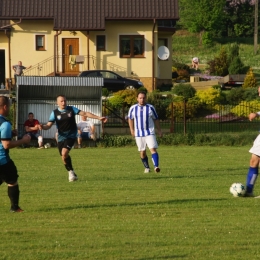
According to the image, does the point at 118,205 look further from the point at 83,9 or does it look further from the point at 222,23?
the point at 222,23

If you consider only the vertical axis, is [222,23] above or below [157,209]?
above

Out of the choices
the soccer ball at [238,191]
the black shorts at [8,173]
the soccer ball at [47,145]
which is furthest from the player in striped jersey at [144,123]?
the soccer ball at [47,145]

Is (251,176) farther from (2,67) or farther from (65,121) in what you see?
(2,67)

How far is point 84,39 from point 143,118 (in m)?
31.8

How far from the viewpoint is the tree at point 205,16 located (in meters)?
77.8

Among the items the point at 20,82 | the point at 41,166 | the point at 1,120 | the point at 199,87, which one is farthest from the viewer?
the point at 199,87

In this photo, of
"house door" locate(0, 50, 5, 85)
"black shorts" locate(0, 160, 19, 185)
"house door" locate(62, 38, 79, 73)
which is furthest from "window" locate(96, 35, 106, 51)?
"black shorts" locate(0, 160, 19, 185)

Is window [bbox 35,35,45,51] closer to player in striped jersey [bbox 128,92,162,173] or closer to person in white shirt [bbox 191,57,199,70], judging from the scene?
person in white shirt [bbox 191,57,199,70]

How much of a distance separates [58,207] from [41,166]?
28.1 feet

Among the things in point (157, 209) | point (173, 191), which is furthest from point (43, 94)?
point (157, 209)

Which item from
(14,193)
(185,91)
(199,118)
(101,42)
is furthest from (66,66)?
(14,193)

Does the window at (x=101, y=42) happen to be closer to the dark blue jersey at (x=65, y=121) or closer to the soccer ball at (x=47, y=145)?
the soccer ball at (x=47, y=145)

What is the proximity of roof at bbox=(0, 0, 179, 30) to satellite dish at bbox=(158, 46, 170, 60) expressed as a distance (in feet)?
10.3

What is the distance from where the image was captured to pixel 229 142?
2897cm
